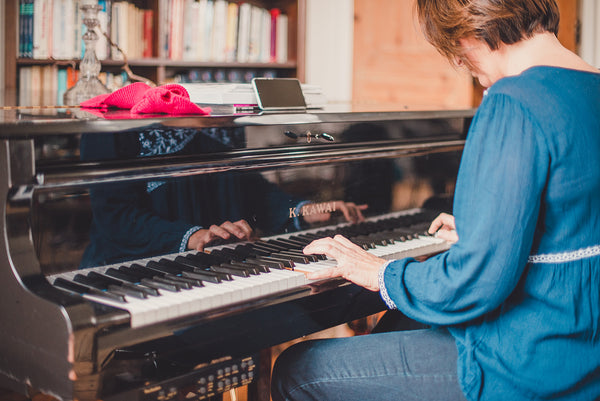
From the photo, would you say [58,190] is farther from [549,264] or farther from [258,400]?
[549,264]

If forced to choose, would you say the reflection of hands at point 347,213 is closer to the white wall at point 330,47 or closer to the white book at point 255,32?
the white book at point 255,32

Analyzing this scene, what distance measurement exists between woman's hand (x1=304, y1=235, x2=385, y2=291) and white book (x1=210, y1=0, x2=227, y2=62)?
8.00ft

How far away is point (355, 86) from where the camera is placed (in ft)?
11.2

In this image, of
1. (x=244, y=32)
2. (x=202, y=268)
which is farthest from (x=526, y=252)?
(x=244, y=32)

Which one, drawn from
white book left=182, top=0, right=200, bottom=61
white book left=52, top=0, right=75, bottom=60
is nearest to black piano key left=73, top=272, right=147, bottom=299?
white book left=52, top=0, right=75, bottom=60

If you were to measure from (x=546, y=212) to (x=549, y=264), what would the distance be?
9 cm

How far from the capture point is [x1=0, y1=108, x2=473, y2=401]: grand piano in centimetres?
104

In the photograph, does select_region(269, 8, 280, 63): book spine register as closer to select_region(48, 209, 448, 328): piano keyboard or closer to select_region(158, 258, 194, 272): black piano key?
select_region(48, 209, 448, 328): piano keyboard

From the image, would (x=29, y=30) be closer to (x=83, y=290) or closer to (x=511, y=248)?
(x=83, y=290)

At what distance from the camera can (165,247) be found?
1294 millimetres

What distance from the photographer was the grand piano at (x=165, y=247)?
1.04m

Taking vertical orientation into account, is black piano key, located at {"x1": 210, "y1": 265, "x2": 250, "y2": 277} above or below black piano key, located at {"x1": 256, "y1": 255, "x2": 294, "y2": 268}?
below

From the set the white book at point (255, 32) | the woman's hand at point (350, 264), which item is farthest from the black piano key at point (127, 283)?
the white book at point (255, 32)

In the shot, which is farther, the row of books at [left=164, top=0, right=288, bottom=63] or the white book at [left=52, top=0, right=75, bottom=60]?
the row of books at [left=164, top=0, right=288, bottom=63]
